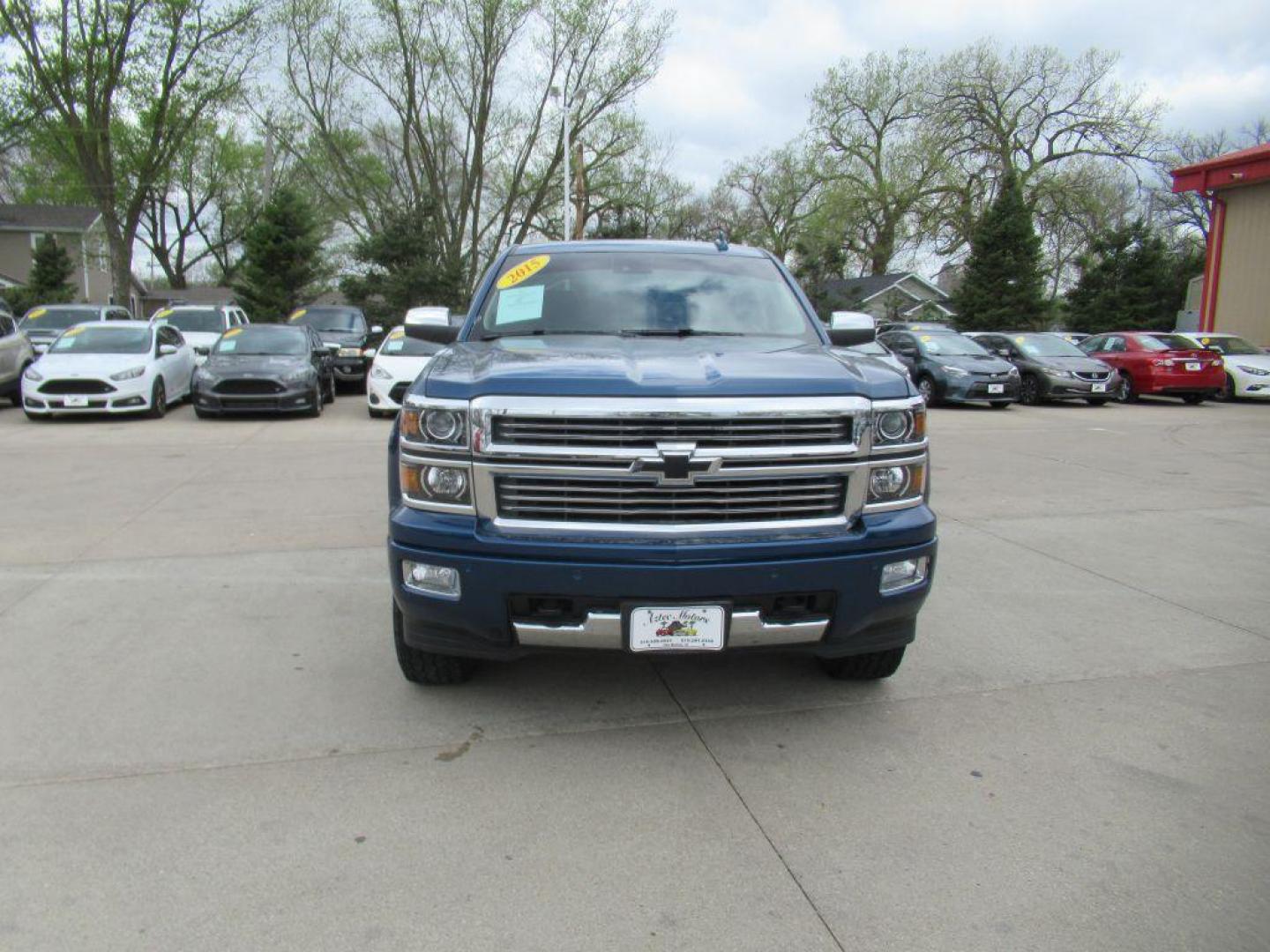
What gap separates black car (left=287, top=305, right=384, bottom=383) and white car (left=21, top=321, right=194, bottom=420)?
10.6ft

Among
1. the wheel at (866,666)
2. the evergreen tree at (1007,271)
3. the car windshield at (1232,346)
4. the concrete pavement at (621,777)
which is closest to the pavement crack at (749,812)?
the concrete pavement at (621,777)

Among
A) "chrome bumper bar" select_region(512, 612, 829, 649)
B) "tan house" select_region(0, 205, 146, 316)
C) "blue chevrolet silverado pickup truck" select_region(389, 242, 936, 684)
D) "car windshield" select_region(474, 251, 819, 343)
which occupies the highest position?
"tan house" select_region(0, 205, 146, 316)

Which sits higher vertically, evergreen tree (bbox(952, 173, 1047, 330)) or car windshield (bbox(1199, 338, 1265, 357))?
evergreen tree (bbox(952, 173, 1047, 330))

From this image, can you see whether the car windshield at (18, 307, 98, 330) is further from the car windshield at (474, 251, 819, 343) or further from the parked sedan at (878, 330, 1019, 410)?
the car windshield at (474, 251, 819, 343)

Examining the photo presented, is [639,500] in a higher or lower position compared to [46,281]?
lower

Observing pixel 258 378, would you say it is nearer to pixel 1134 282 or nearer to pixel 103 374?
pixel 103 374

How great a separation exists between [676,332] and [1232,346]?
67.1 feet

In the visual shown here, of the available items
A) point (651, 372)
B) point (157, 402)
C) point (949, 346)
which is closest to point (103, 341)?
point (157, 402)

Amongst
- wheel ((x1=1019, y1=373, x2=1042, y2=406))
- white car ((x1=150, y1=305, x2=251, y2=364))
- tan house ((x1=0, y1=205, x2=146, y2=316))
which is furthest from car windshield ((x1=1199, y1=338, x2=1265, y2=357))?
tan house ((x1=0, y1=205, x2=146, y2=316))

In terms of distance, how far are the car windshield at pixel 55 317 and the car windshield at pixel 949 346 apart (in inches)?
705

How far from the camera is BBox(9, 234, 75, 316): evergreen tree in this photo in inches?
1563

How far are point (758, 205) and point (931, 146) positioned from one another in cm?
1504

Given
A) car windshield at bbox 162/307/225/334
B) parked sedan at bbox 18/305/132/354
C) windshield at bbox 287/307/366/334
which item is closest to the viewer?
car windshield at bbox 162/307/225/334

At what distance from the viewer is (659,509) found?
3.29m
